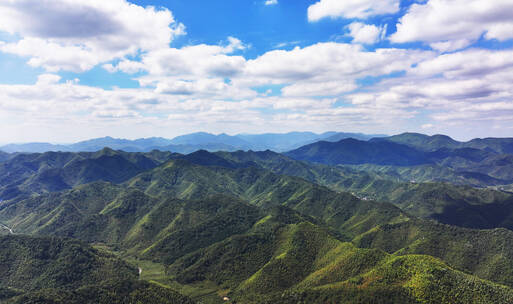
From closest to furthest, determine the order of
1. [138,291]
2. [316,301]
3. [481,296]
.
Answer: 1. [481,296]
2. [316,301]
3. [138,291]

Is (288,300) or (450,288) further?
(288,300)

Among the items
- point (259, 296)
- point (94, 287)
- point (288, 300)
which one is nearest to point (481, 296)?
point (288, 300)

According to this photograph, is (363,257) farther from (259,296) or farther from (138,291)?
(138,291)

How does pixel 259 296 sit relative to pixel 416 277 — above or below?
below

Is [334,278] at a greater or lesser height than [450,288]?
lesser

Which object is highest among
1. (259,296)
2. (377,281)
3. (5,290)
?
(377,281)

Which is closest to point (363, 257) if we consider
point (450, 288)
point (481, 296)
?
point (450, 288)

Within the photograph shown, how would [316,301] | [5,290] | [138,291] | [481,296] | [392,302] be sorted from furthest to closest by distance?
1. [5,290]
2. [138,291]
3. [316,301]
4. [392,302]
5. [481,296]

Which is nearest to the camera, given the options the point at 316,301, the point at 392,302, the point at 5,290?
the point at 392,302

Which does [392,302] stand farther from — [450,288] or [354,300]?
[450,288]
